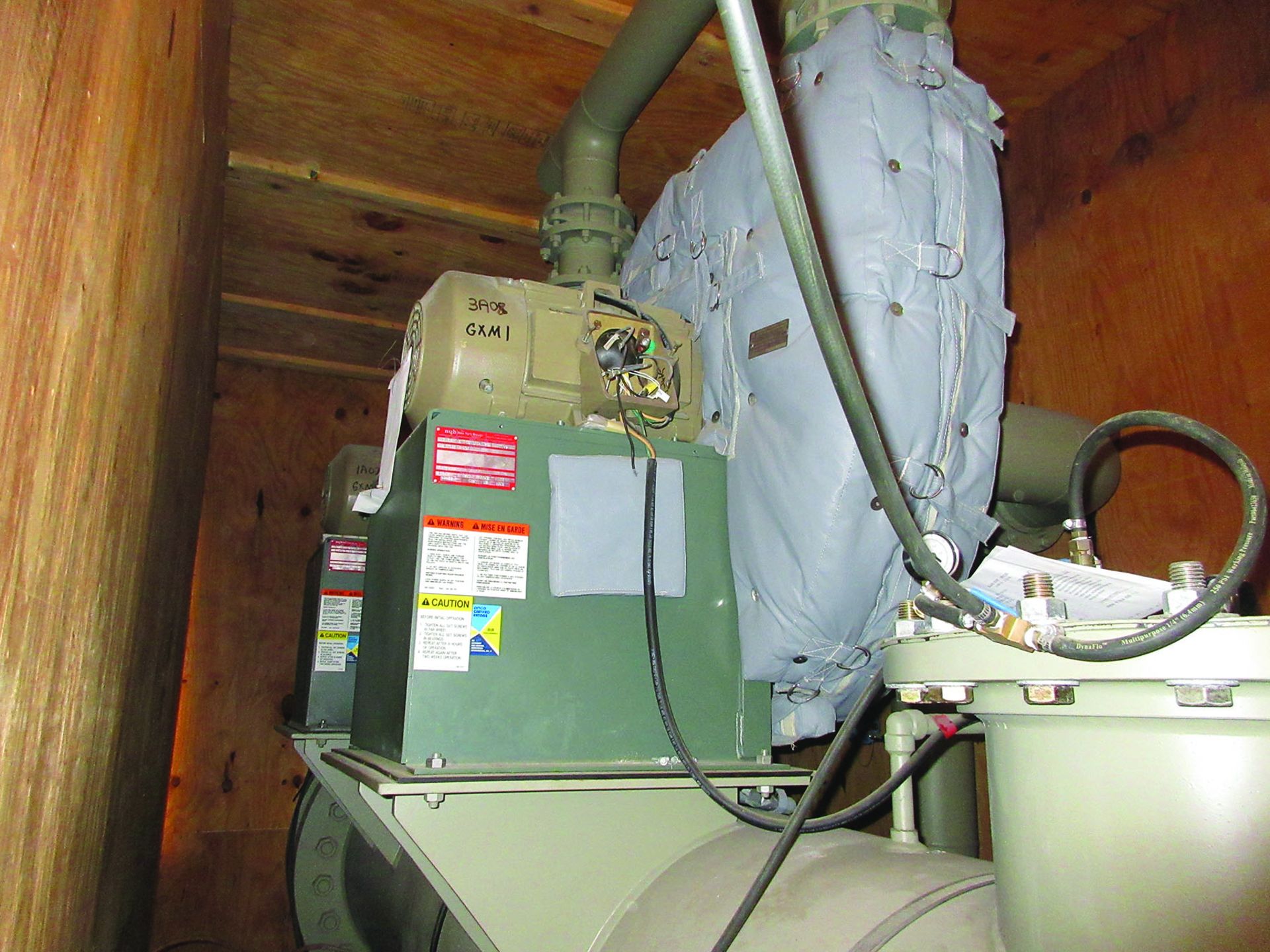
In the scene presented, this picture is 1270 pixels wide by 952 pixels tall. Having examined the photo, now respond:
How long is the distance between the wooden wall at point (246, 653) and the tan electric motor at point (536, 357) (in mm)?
1699

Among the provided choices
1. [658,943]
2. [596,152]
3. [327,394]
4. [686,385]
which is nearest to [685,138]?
[596,152]

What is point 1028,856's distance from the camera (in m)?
0.64

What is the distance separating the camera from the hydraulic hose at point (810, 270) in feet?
1.94

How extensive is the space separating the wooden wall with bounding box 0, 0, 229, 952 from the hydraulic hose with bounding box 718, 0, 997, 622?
0.43 meters

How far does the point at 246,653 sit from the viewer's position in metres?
2.60

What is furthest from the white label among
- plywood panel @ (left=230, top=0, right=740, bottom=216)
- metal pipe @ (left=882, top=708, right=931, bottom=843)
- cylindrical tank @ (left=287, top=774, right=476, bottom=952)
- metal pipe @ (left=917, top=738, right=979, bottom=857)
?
metal pipe @ (left=882, top=708, right=931, bottom=843)

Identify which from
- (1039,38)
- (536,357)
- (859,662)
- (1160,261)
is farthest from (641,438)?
(1039,38)

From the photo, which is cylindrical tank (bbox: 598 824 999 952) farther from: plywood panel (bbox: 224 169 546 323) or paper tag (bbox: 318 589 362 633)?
plywood panel (bbox: 224 169 546 323)

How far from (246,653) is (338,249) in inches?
49.8

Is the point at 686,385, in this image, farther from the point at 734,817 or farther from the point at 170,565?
the point at 170,565

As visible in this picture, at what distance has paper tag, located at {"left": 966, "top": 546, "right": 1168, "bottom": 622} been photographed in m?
0.62

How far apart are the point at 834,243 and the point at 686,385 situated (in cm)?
31

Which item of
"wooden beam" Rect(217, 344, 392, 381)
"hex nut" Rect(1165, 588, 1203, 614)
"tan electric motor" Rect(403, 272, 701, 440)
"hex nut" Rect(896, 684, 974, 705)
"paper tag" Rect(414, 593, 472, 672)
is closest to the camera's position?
"hex nut" Rect(1165, 588, 1203, 614)

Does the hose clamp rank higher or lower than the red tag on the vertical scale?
higher
